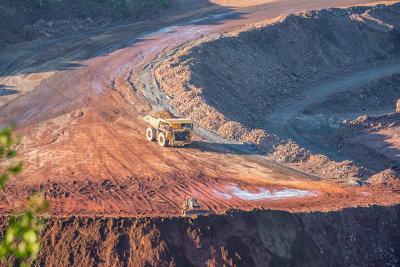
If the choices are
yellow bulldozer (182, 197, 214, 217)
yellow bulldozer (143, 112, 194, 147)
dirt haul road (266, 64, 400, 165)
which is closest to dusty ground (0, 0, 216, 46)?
dirt haul road (266, 64, 400, 165)

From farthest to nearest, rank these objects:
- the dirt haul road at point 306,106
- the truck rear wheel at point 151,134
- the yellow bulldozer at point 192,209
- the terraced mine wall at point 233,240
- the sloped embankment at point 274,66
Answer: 1. the dirt haul road at point 306,106
2. the sloped embankment at point 274,66
3. the truck rear wheel at point 151,134
4. the yellow bulldozer at point 192,209
5. the terraced mine wall at point 233,240

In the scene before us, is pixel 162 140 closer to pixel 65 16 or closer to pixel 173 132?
pixel 173 132

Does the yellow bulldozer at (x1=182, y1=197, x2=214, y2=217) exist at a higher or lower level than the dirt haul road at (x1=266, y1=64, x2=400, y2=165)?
higher

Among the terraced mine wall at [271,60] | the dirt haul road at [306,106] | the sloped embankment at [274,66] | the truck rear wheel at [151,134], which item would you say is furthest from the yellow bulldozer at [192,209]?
the dirt haul road at [306,106]

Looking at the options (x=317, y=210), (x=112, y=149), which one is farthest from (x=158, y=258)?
(x=112, y=149)

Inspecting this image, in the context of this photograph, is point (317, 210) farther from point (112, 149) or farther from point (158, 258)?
point (112, 149)

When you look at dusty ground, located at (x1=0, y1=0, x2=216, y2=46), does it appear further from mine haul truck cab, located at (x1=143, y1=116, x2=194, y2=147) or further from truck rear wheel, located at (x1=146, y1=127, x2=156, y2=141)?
mine haul truck cab, located at (x1=143, y1=116, x2=194, y2=147)

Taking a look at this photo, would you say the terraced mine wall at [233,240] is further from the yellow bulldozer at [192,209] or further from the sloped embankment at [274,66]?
the sloped embankment at [274,66]
